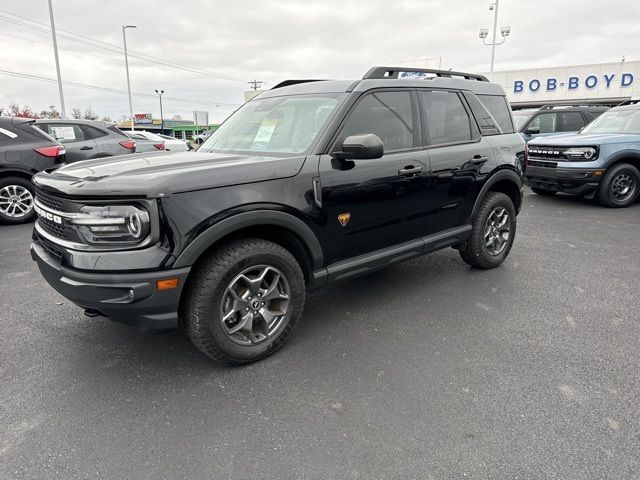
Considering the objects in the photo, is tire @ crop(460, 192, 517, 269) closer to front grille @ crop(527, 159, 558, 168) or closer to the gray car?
front grille @ crop(527, 159, 558, 168)

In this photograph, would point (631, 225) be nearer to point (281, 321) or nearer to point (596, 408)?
point (596, 408)

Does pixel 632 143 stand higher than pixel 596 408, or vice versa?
pixel 632 143

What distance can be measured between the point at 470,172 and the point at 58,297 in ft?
13.0

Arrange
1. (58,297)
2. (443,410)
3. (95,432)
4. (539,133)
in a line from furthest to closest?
(539,133), (58,297), (443,410), (95,432)

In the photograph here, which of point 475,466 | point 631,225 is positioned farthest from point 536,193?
point 475,466

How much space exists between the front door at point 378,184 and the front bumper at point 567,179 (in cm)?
470

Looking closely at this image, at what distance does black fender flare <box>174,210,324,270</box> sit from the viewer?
232 centimetres

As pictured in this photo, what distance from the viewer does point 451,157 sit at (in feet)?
12.1

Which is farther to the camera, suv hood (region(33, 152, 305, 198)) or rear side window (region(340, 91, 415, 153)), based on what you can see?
rear side window (region(340, 91, 415, 153))

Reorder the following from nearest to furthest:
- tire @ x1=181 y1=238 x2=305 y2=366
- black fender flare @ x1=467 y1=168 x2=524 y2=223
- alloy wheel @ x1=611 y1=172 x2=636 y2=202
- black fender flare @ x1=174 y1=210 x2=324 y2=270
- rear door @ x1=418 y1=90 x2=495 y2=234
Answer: black fender flare @ x1=174 y1=210 x2=324 y2=270 → tire @ x1=181 y1=238 x2=305 y2=366 → rear door @ x1=418 y1=90 x2=495 y2=234 → black fender flare @ x1=467 y1=168 x2=524 y2=223 → alloy wheel @ x1=611 y1=172 x2=636 y2=202

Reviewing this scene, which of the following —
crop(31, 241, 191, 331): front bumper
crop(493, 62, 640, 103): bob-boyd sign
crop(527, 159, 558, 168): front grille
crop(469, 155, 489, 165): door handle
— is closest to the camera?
crop(31, 241, 191, 331): front bumper

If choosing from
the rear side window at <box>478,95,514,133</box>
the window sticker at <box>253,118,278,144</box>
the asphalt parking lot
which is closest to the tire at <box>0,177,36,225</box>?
the asphalt parking lot

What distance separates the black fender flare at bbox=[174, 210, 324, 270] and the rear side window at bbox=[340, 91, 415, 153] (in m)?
0.77

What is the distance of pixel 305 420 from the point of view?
89.0 inches
